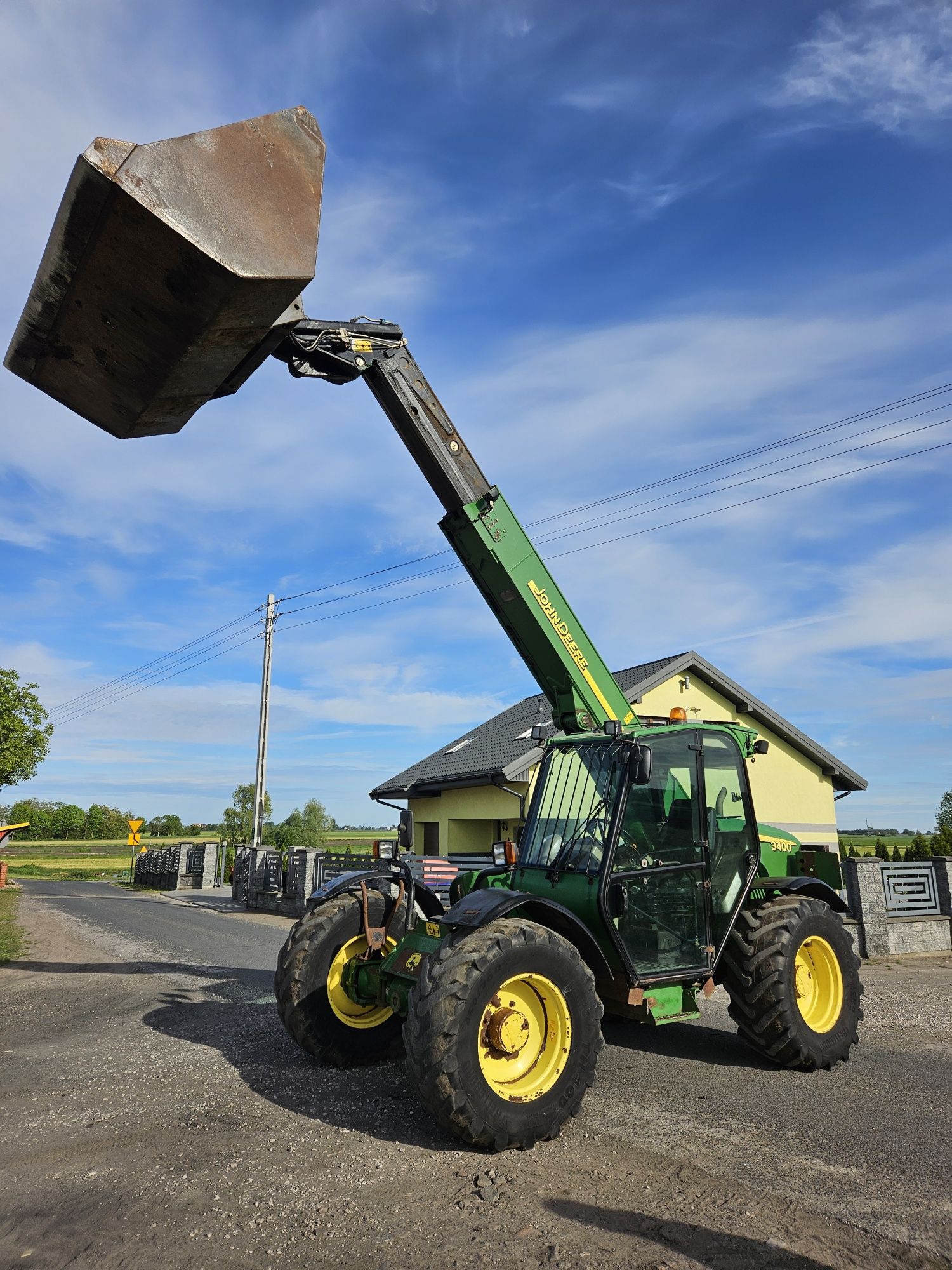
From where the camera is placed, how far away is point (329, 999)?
6.21m

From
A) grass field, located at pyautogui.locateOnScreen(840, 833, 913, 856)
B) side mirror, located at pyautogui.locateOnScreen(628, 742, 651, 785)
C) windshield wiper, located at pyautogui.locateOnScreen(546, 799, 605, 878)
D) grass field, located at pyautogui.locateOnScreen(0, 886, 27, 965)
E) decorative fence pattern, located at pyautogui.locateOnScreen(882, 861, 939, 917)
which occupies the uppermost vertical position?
grass field, located at pyautogui.locateOnScreen(840, 833, 913, 856)

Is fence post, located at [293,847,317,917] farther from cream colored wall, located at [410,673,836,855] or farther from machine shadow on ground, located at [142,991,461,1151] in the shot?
machine shadow on ground, located at [142,991,461,1151]

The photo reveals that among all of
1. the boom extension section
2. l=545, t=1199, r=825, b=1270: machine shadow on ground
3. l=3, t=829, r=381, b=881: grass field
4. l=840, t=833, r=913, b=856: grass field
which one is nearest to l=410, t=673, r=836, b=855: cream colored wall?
l=840, t=833, r=913, b=856: grass field

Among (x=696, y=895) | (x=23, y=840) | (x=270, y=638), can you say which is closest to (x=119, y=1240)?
(x=696, y=895)

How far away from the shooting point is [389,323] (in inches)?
254

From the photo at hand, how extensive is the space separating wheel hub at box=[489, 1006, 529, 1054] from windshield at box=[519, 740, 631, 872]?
4.28 ft

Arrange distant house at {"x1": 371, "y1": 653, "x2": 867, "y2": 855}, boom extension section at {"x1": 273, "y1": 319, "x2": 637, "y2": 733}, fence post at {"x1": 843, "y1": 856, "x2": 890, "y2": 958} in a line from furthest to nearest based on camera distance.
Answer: distant house at {"x1": 371, "y1": 653, "x2": 867, "y2": 855} < fence post at {"x1": 843, "y1": 856, "x2": 890, "y2": 958} < boom extension section at {"x1": 273, "y1": 319, "x2": 637, "y2": 733}

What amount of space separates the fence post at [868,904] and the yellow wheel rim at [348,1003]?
29.4ft

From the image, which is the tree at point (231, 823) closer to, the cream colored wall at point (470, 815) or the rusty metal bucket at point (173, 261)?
the cream colored wall at point (470, 815)

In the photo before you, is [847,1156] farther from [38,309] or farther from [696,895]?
[38,309]

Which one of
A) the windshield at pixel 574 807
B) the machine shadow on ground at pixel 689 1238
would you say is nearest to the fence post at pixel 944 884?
the windshield at pixel 574 807

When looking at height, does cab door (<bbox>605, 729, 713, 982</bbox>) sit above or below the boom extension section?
below

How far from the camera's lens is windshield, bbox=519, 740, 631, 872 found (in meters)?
5.94

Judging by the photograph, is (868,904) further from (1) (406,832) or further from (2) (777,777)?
(2) (777,777)
